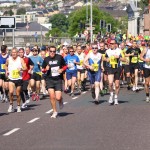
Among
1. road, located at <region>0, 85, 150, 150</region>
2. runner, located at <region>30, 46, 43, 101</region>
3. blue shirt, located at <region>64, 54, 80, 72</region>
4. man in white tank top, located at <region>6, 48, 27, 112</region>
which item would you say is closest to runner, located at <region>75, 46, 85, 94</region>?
blue shirt, located at <region>64, 54, 80, 72</region>

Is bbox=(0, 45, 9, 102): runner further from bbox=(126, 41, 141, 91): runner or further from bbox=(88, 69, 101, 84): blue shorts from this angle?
bbox=(126, 41, 141, 91): runner

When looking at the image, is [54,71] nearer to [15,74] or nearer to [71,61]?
[15,74]

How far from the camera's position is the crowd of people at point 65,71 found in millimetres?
20906

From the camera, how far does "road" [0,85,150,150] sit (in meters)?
15.6

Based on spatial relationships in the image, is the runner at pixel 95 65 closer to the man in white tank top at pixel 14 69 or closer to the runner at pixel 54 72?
the man in white tank top at pixel 14 69

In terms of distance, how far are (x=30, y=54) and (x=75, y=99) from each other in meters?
3.05

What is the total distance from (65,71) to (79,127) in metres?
4.91

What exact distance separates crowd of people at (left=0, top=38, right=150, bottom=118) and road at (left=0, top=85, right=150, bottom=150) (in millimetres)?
525

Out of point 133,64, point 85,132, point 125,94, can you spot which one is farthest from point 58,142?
point 133,64

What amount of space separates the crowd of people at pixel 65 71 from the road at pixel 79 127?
1.72 ft

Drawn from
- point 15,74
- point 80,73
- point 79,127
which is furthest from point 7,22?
point 79,127

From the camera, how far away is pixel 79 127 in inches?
730

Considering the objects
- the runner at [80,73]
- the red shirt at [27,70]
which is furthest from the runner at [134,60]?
the red shirt at [27,70]

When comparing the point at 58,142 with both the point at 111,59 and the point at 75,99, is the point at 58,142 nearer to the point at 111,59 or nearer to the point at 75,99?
the point at 111,59
